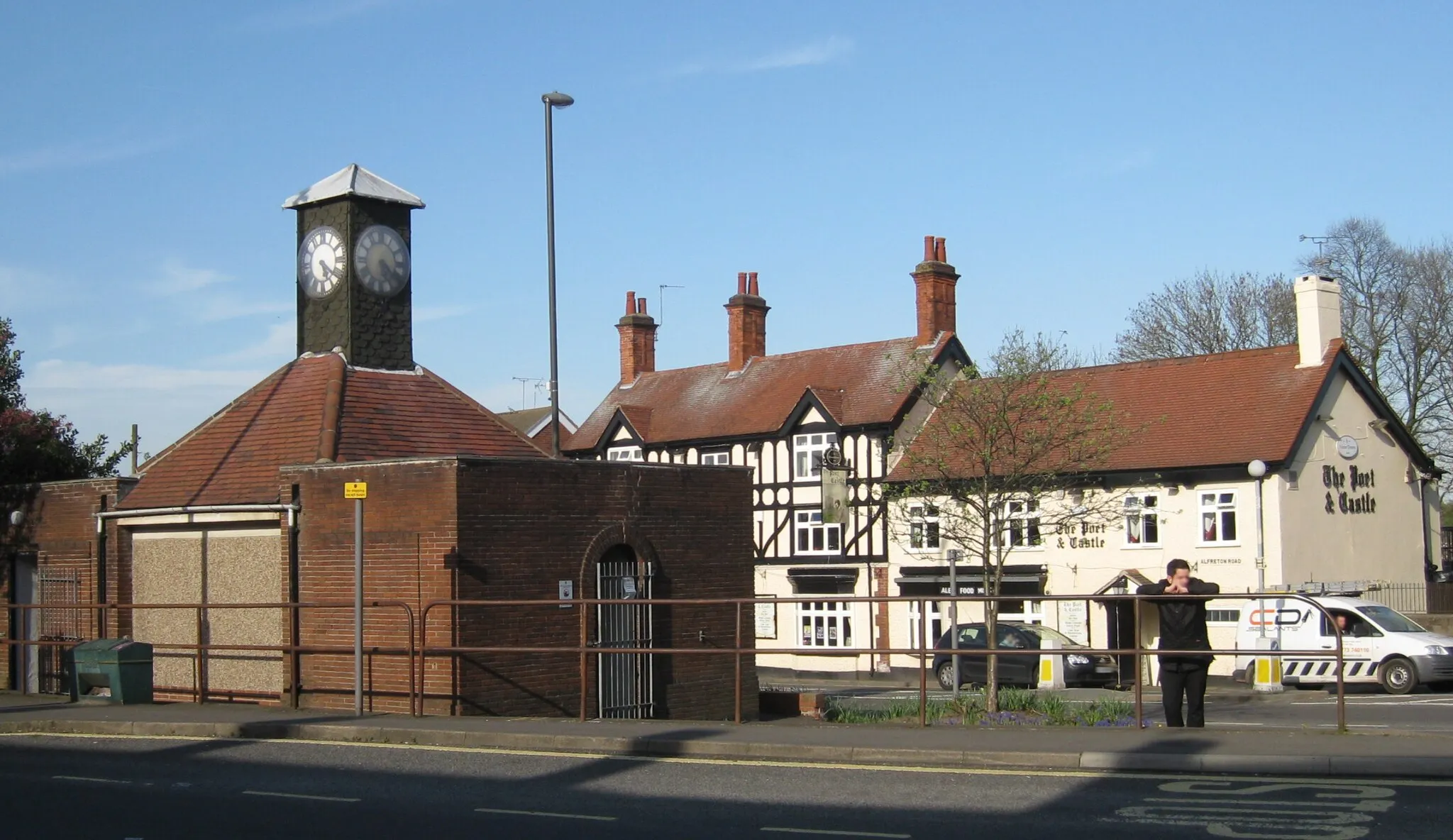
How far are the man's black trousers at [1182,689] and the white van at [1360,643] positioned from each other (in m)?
14.3

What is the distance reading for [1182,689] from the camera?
568 inches

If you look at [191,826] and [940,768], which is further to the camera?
[940,768]

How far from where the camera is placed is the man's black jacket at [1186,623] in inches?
545

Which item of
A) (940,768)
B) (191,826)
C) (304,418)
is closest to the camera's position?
(191,826)

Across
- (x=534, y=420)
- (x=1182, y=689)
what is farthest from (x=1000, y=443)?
(x=534, y=420)

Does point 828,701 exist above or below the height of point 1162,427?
below

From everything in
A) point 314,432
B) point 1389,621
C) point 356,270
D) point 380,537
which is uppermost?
point 356,270

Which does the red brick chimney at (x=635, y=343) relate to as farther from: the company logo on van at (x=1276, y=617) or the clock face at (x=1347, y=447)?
the company logo on van at (x=1276, y=617)

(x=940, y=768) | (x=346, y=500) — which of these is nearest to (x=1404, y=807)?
(x=940, y=768)

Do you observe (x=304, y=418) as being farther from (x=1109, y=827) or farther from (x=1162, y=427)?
(x=1162, y=427)

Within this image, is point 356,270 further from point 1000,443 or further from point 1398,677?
point 1398,677

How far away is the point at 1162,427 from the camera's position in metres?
40.0

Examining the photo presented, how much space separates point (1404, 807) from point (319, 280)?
18797 mm

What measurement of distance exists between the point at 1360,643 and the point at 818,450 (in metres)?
19.1
